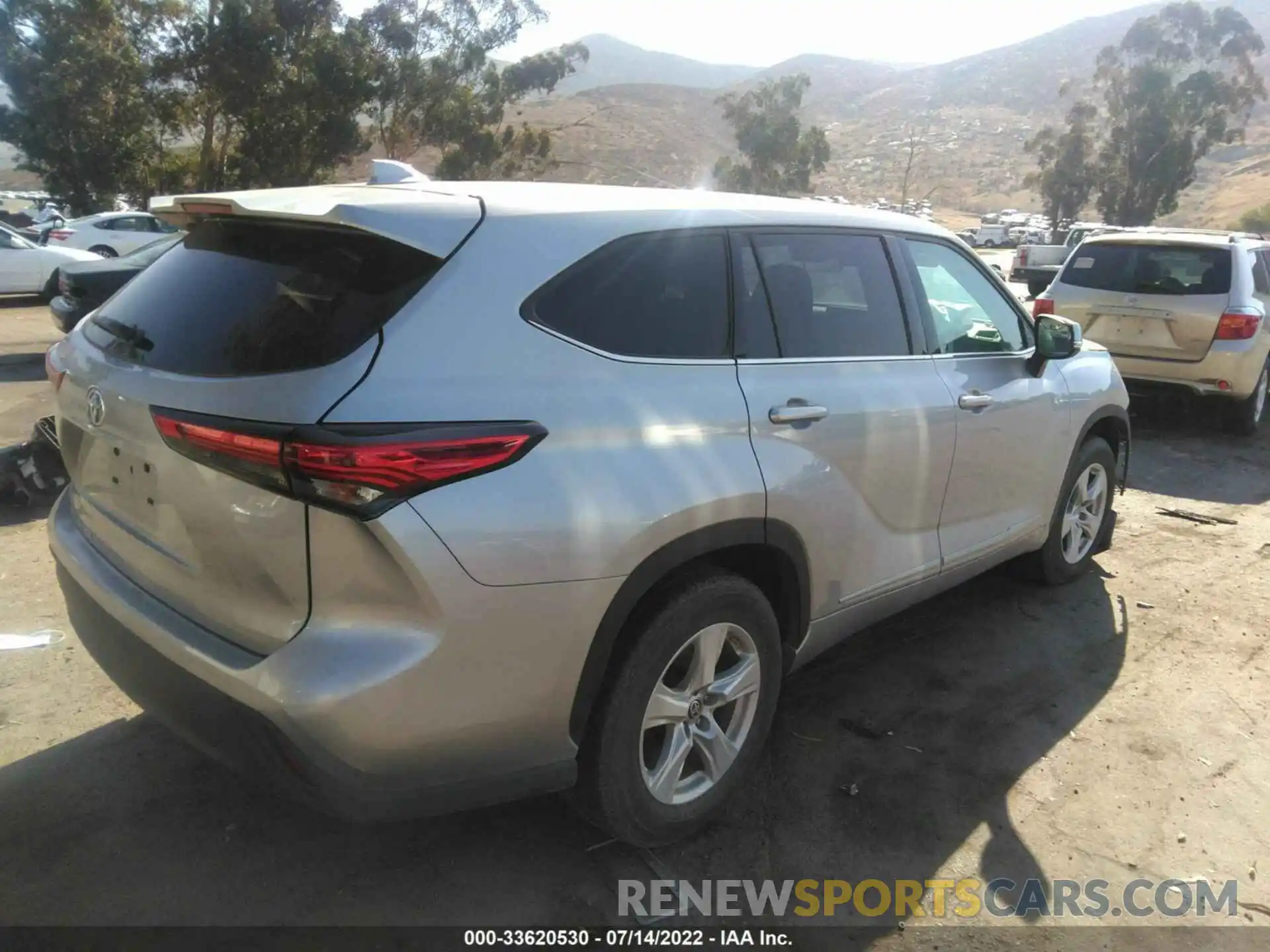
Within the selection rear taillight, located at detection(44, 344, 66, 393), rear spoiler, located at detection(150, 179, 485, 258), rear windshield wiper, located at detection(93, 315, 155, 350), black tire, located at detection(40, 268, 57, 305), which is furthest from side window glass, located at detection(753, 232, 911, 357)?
black tire, located at detection(40, 268, 57, 305)

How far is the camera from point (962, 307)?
3994 mm

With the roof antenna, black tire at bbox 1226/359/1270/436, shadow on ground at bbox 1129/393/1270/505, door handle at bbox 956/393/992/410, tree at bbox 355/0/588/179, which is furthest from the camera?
tree at bbox 355/0/588/179

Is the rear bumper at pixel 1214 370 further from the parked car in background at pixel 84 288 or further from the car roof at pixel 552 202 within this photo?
the parked car in background at pixel 84 288

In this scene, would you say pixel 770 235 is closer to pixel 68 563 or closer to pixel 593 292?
pixel 593 292

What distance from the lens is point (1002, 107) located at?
139250 mm

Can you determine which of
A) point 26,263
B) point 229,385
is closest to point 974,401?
point 229,385

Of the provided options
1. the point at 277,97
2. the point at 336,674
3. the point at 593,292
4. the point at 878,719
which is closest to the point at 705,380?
the point at 593,292

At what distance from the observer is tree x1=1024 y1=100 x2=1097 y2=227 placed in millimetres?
55594

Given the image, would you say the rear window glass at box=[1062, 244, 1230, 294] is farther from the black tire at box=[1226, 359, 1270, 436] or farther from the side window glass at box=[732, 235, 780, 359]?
the side window glass at box=[732, 235, 780, 359]

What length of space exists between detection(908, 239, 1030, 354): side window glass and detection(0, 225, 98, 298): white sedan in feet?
47.4

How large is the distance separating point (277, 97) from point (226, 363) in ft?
92.4

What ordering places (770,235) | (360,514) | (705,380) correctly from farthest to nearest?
(770,235) → (705,380) → (360,514)

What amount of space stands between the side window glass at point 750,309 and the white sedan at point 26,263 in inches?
577

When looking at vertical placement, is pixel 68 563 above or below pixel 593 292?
below
